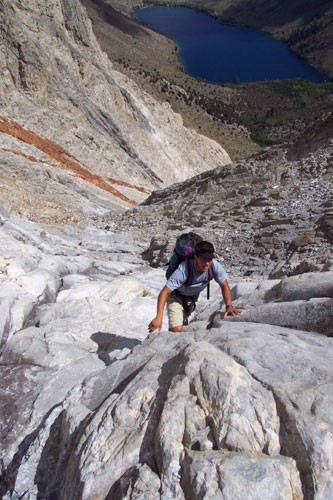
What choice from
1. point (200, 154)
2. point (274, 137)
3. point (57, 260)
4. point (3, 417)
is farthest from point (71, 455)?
point (274, 137)

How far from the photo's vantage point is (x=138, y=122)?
3797cm

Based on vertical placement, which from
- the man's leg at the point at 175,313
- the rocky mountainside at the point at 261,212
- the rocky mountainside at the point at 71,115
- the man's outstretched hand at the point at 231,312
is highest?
the rocky mountainside at the point at 71,115

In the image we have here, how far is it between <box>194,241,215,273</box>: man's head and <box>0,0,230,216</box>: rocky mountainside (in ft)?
58.0

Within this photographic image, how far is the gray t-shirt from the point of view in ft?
A: 20.1

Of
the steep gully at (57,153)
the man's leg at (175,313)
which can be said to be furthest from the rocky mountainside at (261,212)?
the steep gully at (57,153)

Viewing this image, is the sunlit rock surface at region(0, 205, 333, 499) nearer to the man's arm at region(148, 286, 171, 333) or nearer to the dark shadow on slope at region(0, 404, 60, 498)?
the dark shadow on slope at region(0, 404, 60, 498)

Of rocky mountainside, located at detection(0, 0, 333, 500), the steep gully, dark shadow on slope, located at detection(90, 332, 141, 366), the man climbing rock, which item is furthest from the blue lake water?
the man climbing rock

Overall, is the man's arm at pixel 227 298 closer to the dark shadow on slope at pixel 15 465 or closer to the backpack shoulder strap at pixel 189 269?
the backpack shoulder strap at pixel 189 269

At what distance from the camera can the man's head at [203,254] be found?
5.79 metres

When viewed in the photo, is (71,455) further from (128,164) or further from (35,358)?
(128,164)

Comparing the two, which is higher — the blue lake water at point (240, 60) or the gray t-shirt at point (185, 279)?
the blue lake water at point (240, 60)

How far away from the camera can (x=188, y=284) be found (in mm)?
6340

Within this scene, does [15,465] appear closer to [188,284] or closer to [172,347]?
[172,347]

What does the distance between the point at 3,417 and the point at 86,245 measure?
32.5 feet
